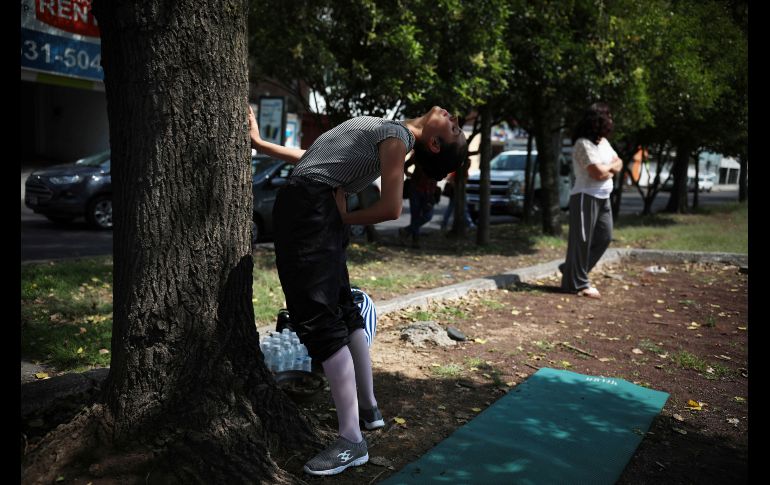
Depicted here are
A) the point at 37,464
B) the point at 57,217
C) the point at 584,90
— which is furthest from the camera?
the point at 57,217

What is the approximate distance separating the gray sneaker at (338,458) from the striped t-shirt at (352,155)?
1.15 meters

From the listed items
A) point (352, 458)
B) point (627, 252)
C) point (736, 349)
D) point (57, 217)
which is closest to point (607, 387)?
point (736, 349)

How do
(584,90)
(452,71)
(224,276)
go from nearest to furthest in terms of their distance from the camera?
(224,276) < (452,71) < (584,90)

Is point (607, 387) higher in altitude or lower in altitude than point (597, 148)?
lower

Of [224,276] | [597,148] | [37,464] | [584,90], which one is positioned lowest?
[37,464]

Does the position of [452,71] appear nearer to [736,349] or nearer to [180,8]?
[736,349]

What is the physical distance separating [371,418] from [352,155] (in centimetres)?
138

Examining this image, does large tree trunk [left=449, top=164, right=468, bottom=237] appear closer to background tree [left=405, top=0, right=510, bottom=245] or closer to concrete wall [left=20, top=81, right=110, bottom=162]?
background tree [left=405, top=0, right=510, bottom=245]

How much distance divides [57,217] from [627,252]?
398 inches

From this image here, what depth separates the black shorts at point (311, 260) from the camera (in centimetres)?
288

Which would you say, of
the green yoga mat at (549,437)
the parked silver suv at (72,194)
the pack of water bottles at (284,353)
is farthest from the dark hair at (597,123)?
the parked silver suv at (72,194)

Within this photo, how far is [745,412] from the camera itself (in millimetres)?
4098

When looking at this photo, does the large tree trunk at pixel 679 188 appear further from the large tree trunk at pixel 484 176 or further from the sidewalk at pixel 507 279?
the sidewalk at pixel 507 279

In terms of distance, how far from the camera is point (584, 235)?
7.48m
